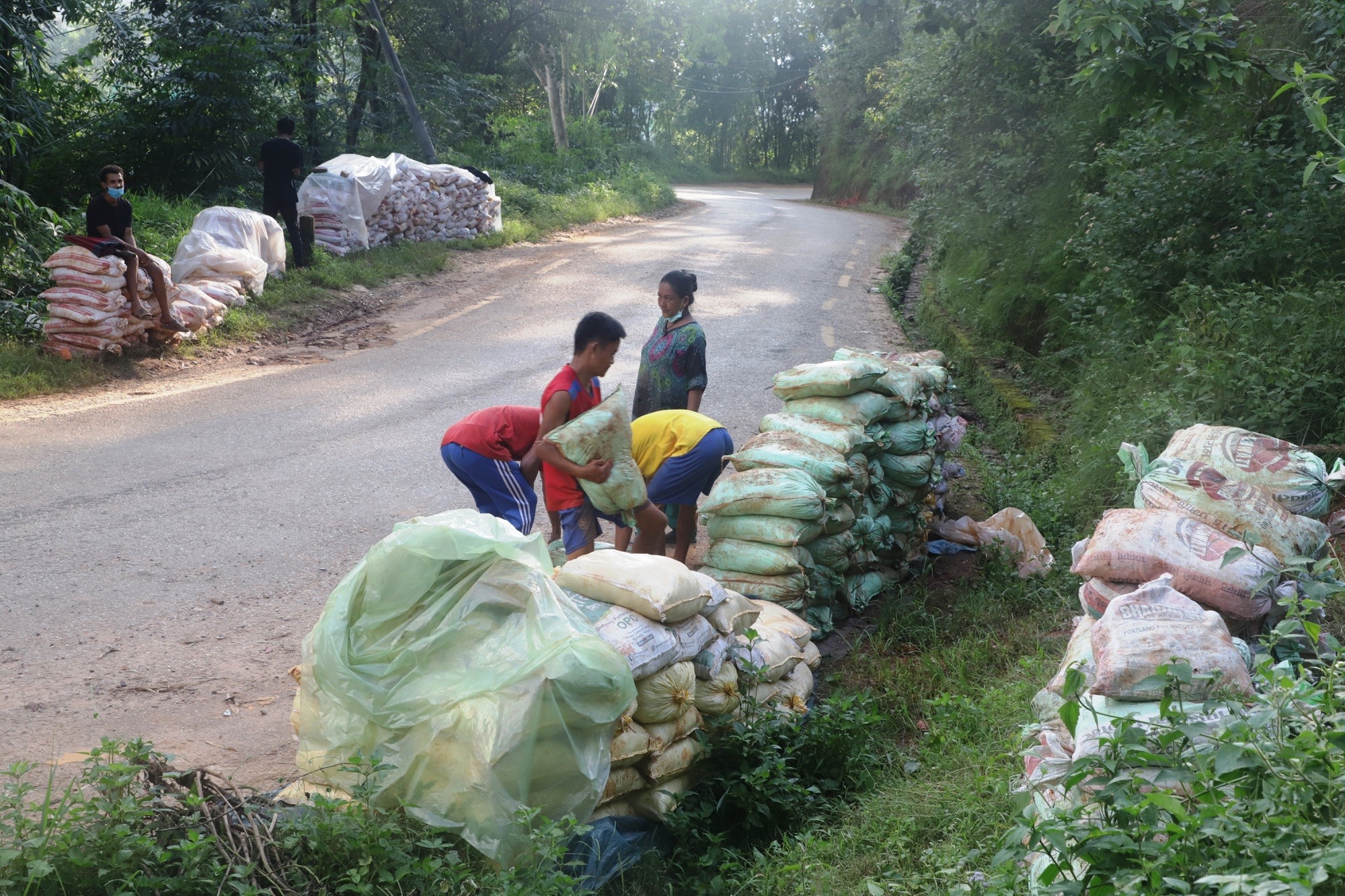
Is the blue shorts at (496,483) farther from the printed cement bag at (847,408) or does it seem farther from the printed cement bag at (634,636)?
the printed cement bag at (847,408)

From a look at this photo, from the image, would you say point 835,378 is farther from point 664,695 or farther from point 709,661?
point 664,695

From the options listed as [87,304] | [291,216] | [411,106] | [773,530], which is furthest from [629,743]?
[411,106]

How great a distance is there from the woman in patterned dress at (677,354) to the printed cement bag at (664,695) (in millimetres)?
2081

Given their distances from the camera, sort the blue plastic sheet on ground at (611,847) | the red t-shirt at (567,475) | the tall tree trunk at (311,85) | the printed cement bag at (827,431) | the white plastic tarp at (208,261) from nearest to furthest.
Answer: the blue plastic sheet on ground at (611,847), the red t-shirt at (567,475), the printed cement bag at (827,431), the white plastic tarp at (208,261), the tall tree trunk at (311,85)

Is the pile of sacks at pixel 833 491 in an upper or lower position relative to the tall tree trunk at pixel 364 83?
lower

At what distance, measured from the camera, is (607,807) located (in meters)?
3.14

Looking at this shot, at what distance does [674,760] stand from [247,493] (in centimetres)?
391

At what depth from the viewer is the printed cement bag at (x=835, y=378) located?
5234mm

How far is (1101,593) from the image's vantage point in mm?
3455

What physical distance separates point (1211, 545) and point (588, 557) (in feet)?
6.67

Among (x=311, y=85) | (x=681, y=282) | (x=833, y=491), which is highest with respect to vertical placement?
(x=311, y=85)

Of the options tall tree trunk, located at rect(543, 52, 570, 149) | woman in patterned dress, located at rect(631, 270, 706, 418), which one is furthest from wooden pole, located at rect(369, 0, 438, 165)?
woman in patterned dress, located at rect(631, 270, 706, 418)

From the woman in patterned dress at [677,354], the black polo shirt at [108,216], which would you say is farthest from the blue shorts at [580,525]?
the black polo shirt at [108,216]

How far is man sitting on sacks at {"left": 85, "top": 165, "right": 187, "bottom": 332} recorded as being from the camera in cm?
857
